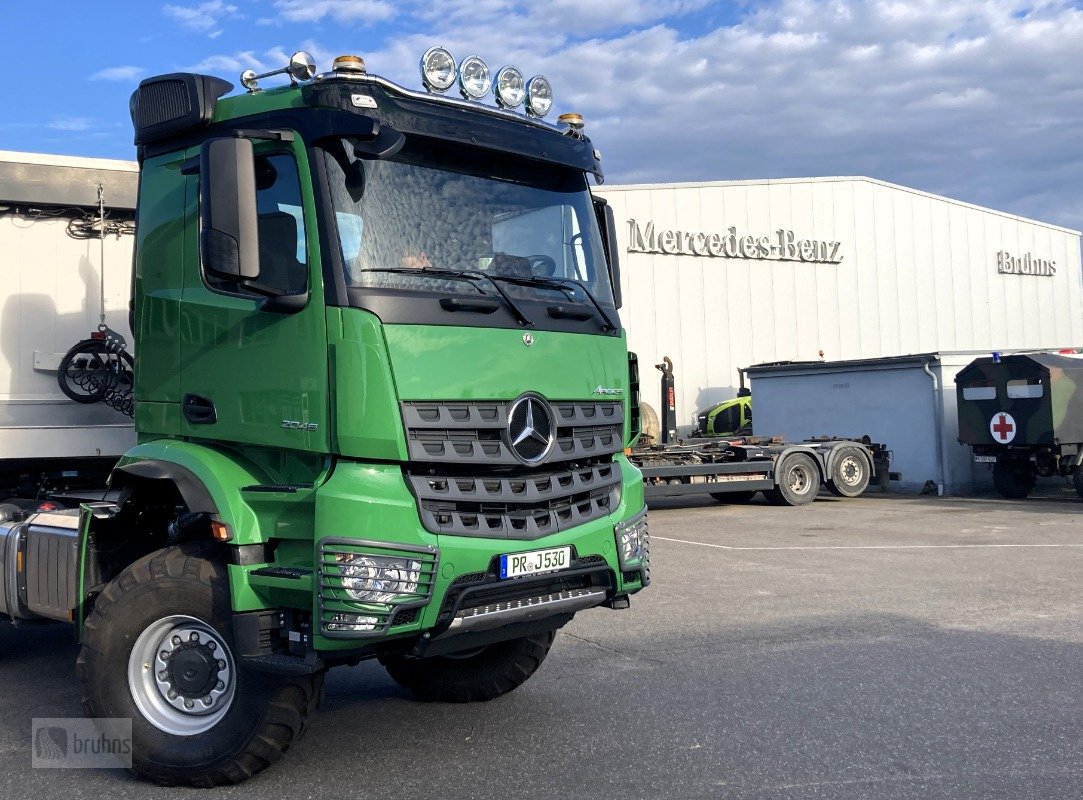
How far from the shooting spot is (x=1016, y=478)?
64.6 ft

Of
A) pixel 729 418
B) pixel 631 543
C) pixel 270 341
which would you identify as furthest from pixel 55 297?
pixel 729 418

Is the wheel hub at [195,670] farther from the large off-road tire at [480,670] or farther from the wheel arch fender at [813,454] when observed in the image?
the wheel arch fender at [813,454]

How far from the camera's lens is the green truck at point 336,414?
181 inches

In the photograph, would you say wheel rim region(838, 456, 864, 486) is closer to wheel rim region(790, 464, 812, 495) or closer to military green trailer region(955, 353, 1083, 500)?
wheel rim region(790, 464, 812, 495)

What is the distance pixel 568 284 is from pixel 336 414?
1486 mm

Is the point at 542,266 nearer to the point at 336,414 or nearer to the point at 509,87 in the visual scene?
the point at 509,87

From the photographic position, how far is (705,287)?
105 feet

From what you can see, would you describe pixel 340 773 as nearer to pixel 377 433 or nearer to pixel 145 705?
pixel 145 705

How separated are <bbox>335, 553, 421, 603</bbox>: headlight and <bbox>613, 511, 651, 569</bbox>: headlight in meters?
1.18

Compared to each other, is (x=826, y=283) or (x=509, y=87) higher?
(x=826, y=283)

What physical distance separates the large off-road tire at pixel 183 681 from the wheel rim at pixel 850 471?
15.9 meters

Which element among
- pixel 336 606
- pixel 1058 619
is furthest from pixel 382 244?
pixel 1058 619

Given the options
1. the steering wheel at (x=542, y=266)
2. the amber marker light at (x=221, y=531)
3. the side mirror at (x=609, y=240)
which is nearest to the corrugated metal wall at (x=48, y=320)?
the amber marker light at (x=221, y=531)

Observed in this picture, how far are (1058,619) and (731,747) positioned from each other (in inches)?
170
